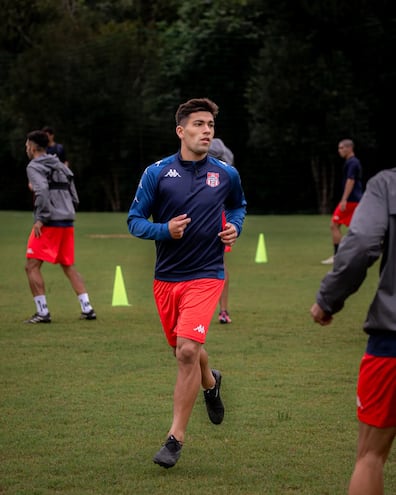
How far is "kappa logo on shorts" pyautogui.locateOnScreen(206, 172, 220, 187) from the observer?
696 cm

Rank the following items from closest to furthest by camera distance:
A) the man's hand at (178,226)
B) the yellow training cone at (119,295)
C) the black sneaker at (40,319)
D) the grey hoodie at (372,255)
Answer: the grey hoodie at (372,255) → the man's hand at (178,226) → the black sneaker at (40,319) → the yellow training cone at (119,295)

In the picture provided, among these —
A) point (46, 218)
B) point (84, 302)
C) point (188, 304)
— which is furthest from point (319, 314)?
point (84, 302)

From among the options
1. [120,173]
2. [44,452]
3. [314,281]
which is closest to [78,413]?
[44,452]

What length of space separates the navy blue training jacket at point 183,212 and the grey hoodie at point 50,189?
18.4 ft

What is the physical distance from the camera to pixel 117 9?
205 ft

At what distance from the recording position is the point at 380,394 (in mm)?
4371

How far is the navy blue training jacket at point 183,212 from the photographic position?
6828mm

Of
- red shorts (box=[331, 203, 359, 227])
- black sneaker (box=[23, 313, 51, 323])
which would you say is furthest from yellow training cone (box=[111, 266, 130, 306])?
red shorts (box=[331, 203, 359, 227])

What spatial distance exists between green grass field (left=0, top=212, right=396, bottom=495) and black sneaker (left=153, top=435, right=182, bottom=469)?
0.09 meters

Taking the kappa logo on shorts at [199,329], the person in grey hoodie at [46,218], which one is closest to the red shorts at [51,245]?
the person in grey hoodie at [46,218]

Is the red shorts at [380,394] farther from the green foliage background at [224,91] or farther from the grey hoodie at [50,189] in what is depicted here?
the green foliage background at [224,91]

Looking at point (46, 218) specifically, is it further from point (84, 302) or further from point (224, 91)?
point (224, 91)

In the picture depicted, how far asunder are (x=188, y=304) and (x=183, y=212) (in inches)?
24.4

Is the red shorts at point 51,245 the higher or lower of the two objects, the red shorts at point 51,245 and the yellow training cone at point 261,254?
the higher
